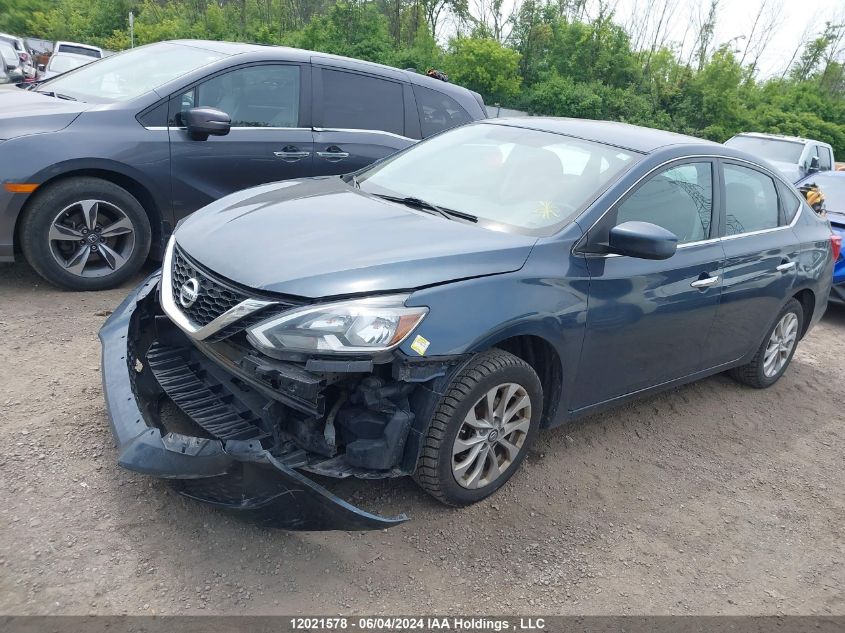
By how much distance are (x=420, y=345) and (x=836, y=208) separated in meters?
7.57

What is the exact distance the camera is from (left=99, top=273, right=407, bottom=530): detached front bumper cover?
243 centimetres

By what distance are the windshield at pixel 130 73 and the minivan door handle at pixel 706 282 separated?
150 inches

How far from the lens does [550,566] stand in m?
2.91

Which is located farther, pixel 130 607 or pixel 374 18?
pixel 374 18

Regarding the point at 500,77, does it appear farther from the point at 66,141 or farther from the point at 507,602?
the point at 507,602

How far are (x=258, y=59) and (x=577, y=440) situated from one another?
3.68 meters

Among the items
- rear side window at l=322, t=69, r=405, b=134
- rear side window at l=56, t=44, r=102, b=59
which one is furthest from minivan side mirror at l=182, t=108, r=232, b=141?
rear side window at l=56, t=44, r=102, b=59

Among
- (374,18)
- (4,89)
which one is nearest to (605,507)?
(4,89)

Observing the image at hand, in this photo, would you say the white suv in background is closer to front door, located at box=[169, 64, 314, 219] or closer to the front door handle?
front door, located at box=[169, 64, 314, 219]

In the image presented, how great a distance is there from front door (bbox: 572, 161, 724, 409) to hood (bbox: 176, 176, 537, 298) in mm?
522

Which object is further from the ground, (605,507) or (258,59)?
(258,59)

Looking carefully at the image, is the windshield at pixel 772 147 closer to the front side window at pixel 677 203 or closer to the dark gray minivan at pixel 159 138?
the dark gray minivan at pixel 159 138

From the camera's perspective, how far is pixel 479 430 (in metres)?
3.02

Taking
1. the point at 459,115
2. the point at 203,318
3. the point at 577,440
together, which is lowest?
the point at 577,440
